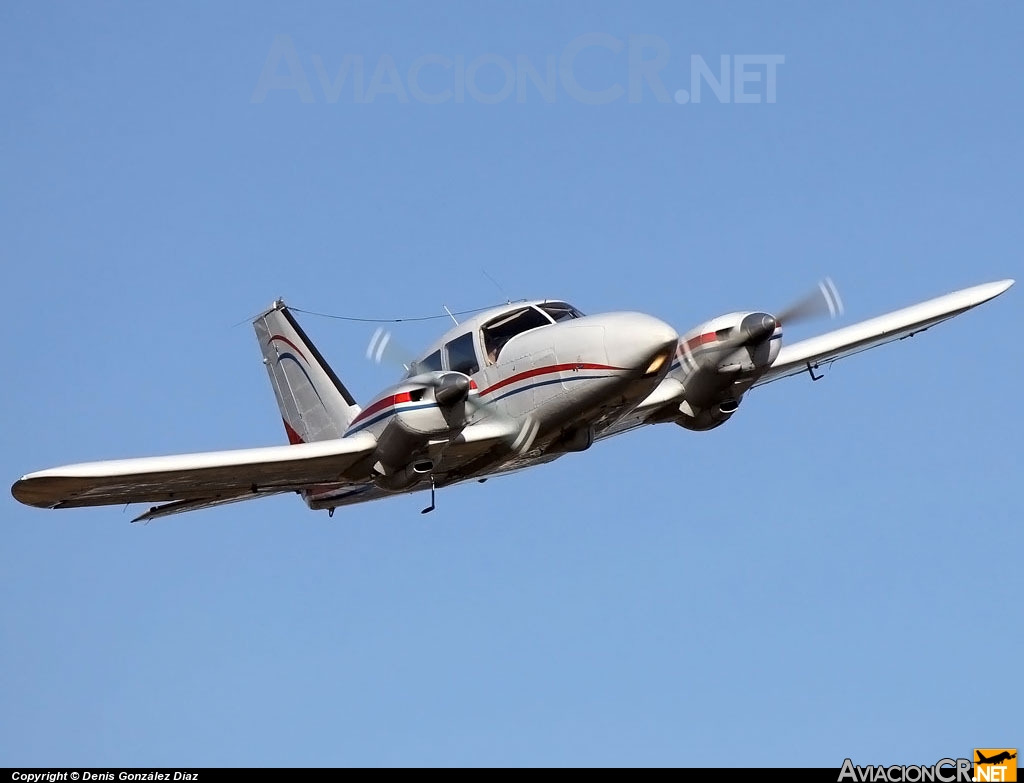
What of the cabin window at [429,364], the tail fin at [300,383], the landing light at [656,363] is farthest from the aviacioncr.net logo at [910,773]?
the tail fin at [300,383]

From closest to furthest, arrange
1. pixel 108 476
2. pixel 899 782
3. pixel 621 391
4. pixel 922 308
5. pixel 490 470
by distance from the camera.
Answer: pixel 899 782, pixel 108 476, pixel 621 391, pixel 490 470, pixel 922 308

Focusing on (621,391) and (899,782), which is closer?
(899,782)

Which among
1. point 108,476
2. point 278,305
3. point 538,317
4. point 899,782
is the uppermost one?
point 278,305

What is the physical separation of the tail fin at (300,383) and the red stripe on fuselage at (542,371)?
5515 mm

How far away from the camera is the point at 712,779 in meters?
19.6

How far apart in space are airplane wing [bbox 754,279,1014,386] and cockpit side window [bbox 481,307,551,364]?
547 centimetres

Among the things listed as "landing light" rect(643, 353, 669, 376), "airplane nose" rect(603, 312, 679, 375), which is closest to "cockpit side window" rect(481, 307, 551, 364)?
"airplane nose" rect(603, 312, 679, 375)

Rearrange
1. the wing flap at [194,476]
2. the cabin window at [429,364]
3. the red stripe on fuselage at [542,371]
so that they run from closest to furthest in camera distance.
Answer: the wing flap at [194,476], the red stripe on fuselage at [542,371], the cabin window at [429,364]

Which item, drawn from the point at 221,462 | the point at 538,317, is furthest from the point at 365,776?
the point at 538,317

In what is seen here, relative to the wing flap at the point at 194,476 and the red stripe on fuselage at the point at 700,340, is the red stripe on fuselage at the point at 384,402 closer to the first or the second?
the wing flap at the point at 194,476

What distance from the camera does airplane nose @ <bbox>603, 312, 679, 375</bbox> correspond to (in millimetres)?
23797

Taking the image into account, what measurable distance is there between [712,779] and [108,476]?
33.1 ft

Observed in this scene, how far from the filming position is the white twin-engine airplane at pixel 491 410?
78.3ft

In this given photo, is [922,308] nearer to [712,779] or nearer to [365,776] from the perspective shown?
[712,779]
